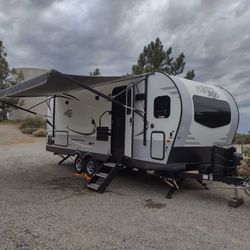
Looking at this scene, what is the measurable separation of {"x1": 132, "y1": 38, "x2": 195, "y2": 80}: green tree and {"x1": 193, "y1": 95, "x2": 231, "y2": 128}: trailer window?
644 inches

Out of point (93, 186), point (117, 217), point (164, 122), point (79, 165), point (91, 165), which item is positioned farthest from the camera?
point (79, 165)

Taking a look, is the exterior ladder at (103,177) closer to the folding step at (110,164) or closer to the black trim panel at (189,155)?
the folding step at (110,164)

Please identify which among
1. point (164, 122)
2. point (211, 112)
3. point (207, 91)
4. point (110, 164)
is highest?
point (207, 91)

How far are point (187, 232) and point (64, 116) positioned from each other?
23.5 ft

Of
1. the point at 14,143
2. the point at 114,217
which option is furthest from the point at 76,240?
the point at 14,143

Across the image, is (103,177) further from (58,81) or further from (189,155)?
(58,81)

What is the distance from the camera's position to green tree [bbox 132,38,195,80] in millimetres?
24547

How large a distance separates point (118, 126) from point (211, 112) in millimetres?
2381

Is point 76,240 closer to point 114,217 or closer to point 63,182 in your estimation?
point 114,217

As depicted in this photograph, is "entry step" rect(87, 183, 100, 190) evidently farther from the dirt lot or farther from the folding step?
the folding step

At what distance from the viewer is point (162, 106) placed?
7508 millimetres

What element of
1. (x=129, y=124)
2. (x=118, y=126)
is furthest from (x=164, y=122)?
(x=118, y=126)

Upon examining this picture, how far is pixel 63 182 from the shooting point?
30.1 ft

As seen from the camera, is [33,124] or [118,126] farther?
[33,124]
